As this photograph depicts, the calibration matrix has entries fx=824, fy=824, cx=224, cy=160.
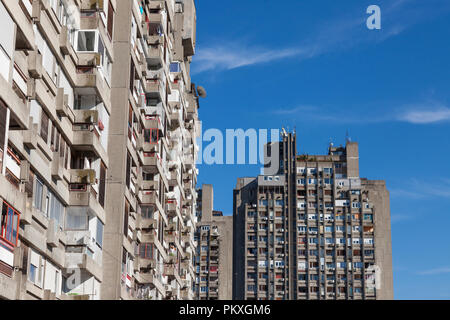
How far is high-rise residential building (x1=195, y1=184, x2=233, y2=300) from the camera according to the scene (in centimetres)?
13850

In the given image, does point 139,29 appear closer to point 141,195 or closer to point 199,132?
point 141,195

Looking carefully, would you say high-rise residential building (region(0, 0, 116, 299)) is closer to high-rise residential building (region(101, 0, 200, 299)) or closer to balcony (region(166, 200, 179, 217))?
high-rise residential building (region(101, 0, 200, 299))

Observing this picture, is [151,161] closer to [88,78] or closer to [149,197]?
[149,197]

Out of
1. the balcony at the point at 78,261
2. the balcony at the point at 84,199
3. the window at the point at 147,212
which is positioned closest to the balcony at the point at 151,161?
the window at the point at 147,212

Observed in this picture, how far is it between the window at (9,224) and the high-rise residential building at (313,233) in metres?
106

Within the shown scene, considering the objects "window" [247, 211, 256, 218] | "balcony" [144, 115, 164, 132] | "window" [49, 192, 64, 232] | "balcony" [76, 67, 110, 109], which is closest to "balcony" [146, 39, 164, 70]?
"balcony" [144, 115, 164, 132]

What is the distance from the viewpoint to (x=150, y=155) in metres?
51.3

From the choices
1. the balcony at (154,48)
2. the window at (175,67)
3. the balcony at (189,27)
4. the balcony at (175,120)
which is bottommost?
the balcony at (175,120)

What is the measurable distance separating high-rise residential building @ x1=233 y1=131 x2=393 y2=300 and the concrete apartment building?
74523 millimetres

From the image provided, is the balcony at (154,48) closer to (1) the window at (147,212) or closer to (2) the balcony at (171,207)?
(1) the window at (147,212)

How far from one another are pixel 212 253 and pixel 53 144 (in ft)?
355

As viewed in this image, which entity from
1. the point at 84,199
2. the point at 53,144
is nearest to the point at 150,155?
the point at 84,199

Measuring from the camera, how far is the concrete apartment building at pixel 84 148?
27656 mm
